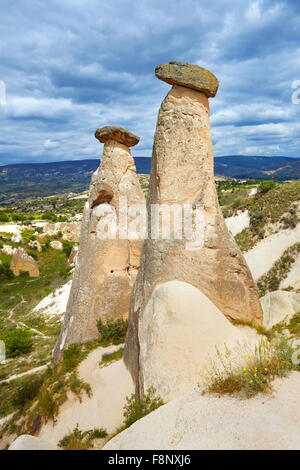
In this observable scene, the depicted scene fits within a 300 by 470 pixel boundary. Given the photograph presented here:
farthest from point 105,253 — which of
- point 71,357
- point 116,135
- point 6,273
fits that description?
point 6,273

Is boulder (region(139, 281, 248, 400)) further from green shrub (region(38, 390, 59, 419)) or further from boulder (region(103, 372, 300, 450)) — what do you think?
green shrub (region(38, 390, 59, 419))

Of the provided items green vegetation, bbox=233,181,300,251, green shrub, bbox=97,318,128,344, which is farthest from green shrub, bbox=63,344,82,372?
green vegetation, bbox=233,181,300,251

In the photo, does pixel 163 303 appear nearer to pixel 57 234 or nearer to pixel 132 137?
pixel 132 137

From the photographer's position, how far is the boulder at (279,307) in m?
8.85

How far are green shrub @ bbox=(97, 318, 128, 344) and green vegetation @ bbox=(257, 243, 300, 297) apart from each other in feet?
37.8

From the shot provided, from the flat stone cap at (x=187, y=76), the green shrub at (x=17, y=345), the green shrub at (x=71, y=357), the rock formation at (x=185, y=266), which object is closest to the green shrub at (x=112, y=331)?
the green shrub at (x=71, y=357)

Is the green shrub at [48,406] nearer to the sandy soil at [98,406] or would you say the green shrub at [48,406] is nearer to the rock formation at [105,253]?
the sandy soil at [98,406]

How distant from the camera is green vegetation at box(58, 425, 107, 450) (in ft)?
17.5

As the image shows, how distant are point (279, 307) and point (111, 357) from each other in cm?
528

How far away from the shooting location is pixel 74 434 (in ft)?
18.8

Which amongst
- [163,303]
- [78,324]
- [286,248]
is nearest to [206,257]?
[163,303]

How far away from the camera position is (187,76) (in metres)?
6.76

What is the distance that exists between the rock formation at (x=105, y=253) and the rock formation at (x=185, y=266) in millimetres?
2611

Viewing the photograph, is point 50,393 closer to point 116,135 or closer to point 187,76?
point 187,76
